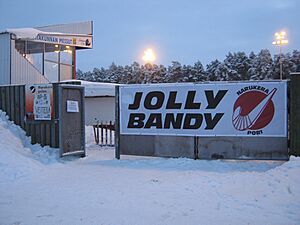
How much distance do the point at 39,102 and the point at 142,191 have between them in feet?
19.6

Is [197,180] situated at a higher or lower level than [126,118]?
lower

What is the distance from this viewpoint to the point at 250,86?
1005 cm

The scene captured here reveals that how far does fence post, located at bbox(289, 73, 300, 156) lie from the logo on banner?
20.2 inches

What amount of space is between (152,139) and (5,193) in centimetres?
477

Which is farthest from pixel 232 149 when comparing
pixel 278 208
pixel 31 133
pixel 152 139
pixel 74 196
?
pixel 31 133

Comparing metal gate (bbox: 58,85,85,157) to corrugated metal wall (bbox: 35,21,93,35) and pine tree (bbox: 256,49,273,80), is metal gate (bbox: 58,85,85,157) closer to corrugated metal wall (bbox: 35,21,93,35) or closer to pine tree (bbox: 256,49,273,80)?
corrugated metal wall (bbox: 35,21,93,35)

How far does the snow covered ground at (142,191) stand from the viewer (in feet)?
19.0

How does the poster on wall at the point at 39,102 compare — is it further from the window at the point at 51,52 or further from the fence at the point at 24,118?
the window at the point at 51,52

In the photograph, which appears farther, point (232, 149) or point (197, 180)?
point (232, 149)

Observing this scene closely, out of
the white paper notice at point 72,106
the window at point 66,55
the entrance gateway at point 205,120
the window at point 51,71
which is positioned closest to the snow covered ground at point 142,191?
the entrance gateway at point 205,120

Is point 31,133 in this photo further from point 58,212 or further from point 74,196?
point 58,212

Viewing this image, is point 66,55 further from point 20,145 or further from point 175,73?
point 175,73

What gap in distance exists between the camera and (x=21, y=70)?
2012cm

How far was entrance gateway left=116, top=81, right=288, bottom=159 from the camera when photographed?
989 cm
